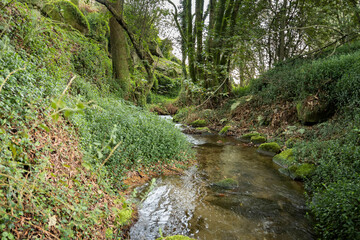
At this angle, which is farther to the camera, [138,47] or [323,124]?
[138,47]

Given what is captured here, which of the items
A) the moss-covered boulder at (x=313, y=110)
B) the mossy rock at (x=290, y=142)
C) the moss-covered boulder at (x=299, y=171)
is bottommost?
the moss-covered boulder at (x=299, y=171)

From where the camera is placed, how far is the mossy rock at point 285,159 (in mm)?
6115

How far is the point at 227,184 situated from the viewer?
16.3ft

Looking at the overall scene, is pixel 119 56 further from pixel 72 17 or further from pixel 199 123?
pixel 199 123

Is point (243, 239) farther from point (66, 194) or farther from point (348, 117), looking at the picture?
point (348, 117)

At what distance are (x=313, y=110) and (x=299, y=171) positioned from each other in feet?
12.5

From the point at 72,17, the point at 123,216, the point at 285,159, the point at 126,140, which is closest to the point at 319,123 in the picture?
the point at 285,159

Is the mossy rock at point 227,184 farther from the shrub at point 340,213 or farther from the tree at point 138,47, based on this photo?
the tree at point 138,47

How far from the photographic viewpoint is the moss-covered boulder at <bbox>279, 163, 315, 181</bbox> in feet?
17.1

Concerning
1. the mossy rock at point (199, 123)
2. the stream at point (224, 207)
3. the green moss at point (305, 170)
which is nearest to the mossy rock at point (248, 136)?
the stream at point (224, 207)

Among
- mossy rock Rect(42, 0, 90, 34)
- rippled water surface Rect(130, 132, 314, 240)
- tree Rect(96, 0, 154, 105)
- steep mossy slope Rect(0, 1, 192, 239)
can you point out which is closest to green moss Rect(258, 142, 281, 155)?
rippled water surface Rect(130, 132, 314, 240)

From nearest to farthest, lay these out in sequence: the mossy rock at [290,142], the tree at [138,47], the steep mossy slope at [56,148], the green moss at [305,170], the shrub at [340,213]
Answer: the steep mossy slope at [56,148], the shrub at [340,213], the green moss at [305,170], the mossy rock at [290,142], the tree at [138,47]

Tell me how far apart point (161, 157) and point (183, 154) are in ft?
3.58

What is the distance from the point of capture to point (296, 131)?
8.23 metres
